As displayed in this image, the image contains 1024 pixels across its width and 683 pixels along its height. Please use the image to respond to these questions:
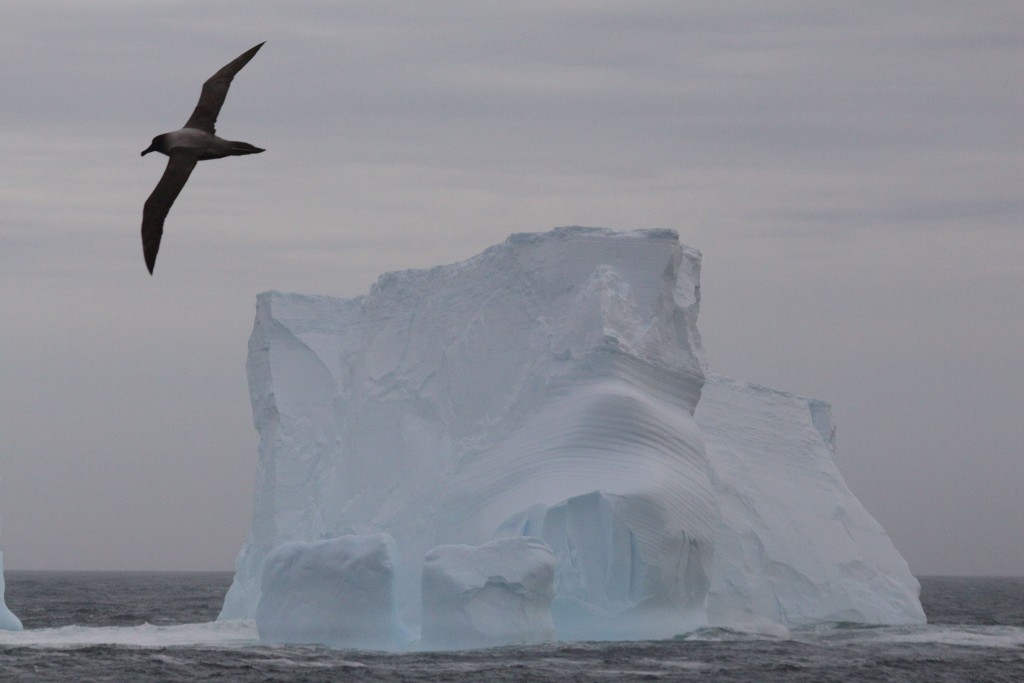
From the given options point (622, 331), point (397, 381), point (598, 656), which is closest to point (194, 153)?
point (598, 656)

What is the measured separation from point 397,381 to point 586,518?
492cm

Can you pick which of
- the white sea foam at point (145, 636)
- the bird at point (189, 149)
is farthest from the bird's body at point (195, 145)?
the white sea foam at point (145, 636)

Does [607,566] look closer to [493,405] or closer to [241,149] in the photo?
[493,405]

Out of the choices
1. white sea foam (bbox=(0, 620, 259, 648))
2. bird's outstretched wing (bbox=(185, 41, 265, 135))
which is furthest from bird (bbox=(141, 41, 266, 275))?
white sea foam (bbox=(0, 620, 259, 648))

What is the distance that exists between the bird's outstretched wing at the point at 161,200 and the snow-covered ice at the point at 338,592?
10910mm

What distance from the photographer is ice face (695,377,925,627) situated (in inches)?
934

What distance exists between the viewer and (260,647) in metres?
20.2

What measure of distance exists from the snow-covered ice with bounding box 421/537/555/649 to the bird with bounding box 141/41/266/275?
10004 mm

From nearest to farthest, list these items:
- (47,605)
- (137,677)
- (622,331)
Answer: (137,677) → (622,331) → (47,605)

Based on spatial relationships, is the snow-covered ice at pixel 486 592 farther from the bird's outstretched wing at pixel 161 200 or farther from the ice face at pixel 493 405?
the bird's outstretched wing at pixel 161 200

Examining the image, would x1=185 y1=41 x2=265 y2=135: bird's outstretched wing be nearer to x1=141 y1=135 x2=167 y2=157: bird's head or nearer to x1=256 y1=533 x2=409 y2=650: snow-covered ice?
x1=141 y1=135 x2=167 y2=157: bird's head

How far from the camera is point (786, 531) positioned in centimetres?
2438

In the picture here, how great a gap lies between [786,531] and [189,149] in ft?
55.7

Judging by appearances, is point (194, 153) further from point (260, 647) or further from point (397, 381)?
point (397, 381)
